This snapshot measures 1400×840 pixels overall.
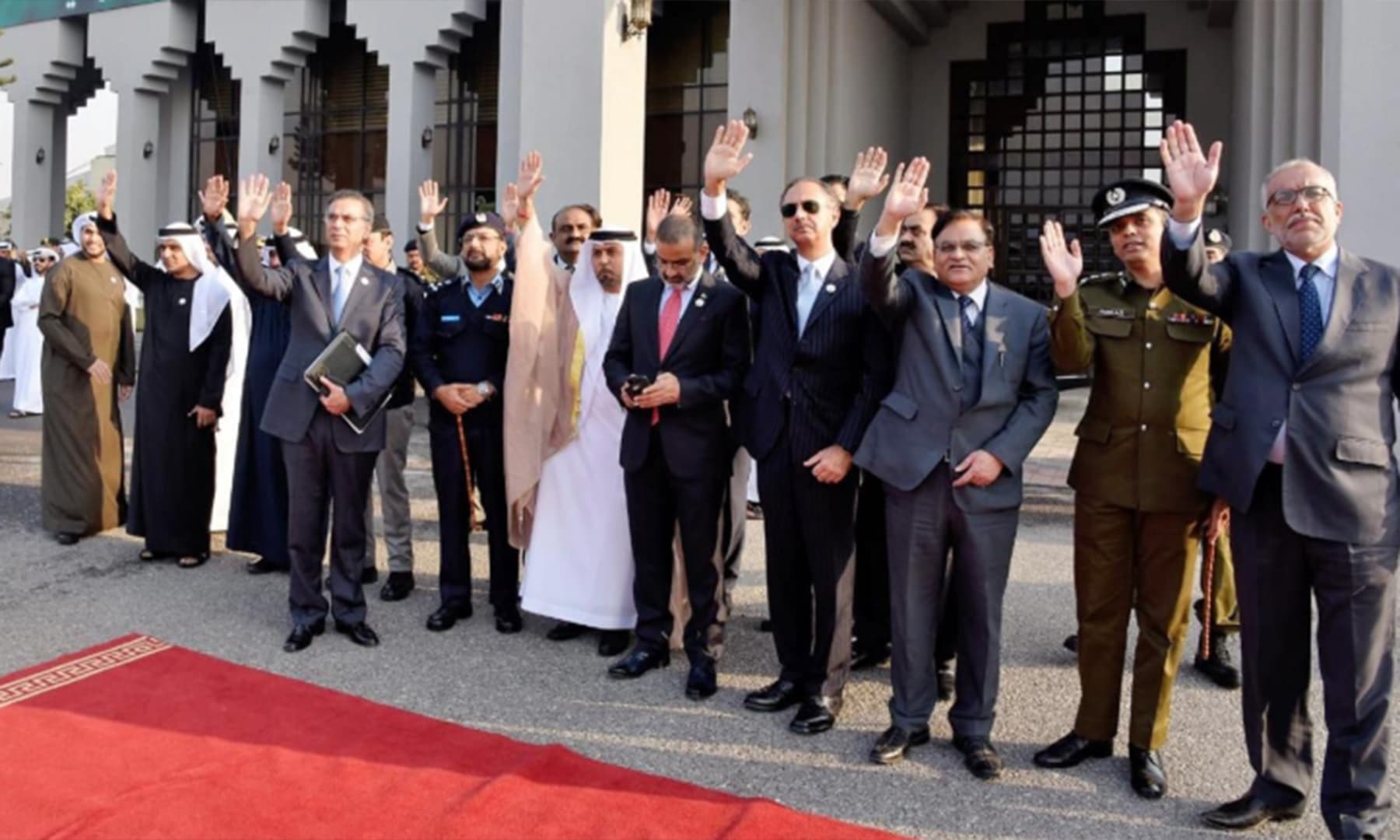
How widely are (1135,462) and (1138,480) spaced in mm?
60

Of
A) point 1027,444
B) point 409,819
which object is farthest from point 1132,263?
point 409,819

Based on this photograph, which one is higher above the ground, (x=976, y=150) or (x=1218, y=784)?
(x=976, y=150)

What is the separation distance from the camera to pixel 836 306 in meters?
4.16

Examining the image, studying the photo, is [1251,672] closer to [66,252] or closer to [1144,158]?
[66,252]

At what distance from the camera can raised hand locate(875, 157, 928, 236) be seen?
3.62 meters

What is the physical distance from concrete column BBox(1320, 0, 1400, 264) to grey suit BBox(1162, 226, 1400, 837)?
5.95 meters

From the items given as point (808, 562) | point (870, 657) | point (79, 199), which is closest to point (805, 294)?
point (808, 562)

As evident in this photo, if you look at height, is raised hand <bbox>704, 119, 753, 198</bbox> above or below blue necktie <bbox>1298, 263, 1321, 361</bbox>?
above

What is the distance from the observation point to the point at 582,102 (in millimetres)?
11414

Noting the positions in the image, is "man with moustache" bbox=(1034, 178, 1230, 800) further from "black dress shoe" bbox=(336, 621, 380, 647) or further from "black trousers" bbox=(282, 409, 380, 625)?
"black trousers" bbox=(282, 409, 380, 625)

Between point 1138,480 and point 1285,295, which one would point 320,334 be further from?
point 1285,295

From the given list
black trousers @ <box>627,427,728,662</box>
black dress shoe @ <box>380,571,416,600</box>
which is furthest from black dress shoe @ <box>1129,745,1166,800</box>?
black dress shoe @ <box>380,571,416,600</box>

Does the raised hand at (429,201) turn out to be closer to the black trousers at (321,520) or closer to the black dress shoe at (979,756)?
the black trousers at (321,520)

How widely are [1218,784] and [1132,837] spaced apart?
22.2 inches
